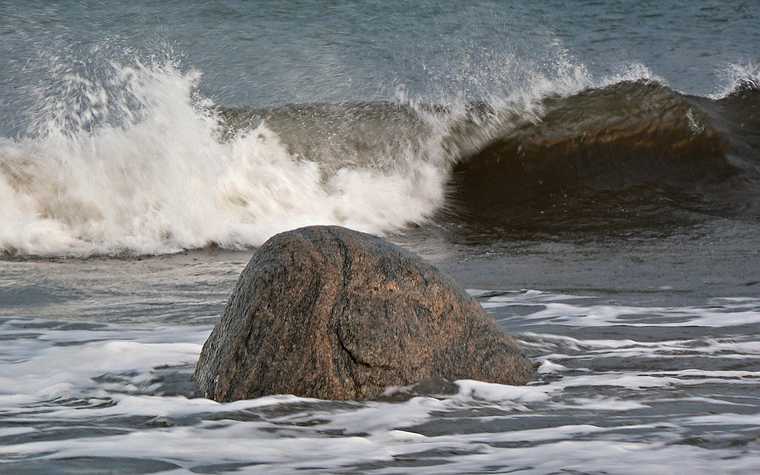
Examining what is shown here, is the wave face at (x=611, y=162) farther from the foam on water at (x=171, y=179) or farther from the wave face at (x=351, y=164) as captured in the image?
the foam on water at (x=171, y=179)

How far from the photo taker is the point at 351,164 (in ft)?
34.6

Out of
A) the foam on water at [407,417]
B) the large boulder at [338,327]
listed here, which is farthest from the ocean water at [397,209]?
the large boulder at [338,327]

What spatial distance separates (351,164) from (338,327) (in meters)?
6.34

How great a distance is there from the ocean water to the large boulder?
0.12 m

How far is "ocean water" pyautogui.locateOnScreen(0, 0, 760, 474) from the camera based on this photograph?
12.8 ft

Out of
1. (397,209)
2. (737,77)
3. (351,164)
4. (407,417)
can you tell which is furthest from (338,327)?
(737,77)

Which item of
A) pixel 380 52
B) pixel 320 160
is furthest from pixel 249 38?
pixel 320 160

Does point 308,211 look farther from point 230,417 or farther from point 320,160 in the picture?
point 230,417

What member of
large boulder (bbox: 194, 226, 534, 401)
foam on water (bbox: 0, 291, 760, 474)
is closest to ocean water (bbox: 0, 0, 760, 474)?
foam on water (bbox: 0, 291, 760, 474)

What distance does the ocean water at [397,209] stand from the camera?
391 centimetres

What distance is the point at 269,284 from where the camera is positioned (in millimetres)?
4355

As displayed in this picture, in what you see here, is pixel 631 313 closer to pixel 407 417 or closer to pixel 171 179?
pixel 407 417

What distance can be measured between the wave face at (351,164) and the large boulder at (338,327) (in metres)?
4.26

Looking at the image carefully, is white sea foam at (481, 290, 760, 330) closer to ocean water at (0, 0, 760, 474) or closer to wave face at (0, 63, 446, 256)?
ocean water at (0, 0, 760, 474)
